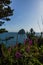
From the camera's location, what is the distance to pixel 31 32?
27.5ft

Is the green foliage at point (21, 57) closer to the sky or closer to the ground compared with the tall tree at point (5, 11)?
closer to the ground

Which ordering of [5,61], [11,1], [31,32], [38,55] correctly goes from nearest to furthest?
[5,61], [38,55], [31,32], [11,1]

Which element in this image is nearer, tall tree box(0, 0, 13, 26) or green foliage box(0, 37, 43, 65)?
green foliage box(0, 37, 43, 65)

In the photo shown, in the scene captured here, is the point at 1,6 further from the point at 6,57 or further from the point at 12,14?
the point at 6,57

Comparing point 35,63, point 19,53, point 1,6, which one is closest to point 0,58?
point 19,53

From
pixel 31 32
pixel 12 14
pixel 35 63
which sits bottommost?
pixel 35 63

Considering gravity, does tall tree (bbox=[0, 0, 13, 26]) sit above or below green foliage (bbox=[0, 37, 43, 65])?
above

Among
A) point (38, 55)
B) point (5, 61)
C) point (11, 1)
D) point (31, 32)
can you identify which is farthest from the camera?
point (11, 1)

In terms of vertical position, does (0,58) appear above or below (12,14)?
below

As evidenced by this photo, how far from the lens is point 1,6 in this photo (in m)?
9.05

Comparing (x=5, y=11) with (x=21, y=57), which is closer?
(x=21, y=57)

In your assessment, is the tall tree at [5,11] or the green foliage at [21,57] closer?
the green foliage at [21,57]

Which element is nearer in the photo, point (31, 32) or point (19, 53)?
point (19, 53)

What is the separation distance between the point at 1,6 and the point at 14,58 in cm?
509
